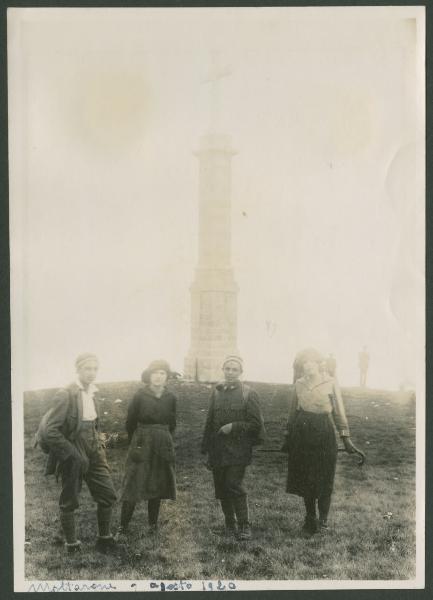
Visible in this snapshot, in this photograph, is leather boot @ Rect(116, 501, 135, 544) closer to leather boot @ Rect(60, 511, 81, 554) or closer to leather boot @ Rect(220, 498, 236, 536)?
leather boot @ Rect(60, 511, 81, 554)

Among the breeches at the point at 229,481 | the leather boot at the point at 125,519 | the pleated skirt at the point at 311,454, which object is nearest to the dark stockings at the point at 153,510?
the leather boot at the point at 125,519

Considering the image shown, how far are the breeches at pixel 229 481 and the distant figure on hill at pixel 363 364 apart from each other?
125cm

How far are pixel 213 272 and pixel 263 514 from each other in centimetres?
211

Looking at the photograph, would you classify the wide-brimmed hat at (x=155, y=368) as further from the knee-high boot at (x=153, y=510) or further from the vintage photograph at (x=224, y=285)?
the knee-high boot at (x=153, y=510)

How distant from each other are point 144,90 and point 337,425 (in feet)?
11.0

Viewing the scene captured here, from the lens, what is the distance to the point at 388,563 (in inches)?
183

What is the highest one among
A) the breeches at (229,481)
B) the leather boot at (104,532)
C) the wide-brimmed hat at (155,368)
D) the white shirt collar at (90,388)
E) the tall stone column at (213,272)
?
the tall stone column at (213,272)

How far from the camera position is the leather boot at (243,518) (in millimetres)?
4551

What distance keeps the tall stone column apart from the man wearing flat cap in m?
0.88

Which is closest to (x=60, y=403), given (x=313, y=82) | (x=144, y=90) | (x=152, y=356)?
(x=152, y=356)

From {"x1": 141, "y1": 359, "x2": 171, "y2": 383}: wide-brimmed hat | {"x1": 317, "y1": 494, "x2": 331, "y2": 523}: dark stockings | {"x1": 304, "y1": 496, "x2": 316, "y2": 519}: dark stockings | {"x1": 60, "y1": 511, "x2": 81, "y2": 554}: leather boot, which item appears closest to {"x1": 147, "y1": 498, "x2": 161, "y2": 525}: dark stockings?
{"x1": 60, "y1": 511, "x2": 81, "y2": 554}: leather boot

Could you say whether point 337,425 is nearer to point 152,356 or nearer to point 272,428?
point 272,428

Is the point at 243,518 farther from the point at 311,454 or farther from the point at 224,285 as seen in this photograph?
the point at 224,285

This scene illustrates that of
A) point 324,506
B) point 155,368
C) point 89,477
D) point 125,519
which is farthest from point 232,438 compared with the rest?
point 89,477
